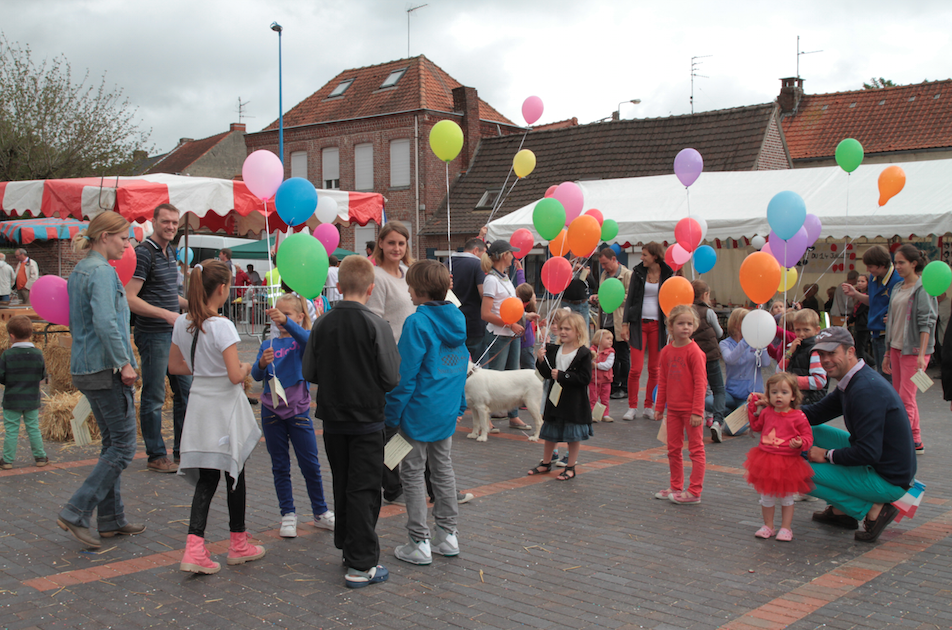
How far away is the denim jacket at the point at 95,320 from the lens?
456cm

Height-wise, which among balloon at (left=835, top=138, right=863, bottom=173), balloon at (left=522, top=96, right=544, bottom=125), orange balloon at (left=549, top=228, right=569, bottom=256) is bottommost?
orange balloon at (left=549, top=228, right=569, bottom=256)

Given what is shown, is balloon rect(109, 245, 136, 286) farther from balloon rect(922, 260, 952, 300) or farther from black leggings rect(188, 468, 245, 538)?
balloon rect(922, 260, 952, 300)

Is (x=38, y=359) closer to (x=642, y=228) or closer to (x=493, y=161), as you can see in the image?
(x=642, y=228)

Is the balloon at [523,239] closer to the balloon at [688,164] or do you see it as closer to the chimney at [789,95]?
the balloon at [688,164]

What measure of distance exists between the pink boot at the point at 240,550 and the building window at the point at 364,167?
28.7 m

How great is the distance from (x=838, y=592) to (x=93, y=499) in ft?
13.7

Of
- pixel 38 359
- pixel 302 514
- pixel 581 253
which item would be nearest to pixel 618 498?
pixel 302 514

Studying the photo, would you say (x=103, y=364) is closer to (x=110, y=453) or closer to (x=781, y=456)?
(x=110, y=453)

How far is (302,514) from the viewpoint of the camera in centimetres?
523

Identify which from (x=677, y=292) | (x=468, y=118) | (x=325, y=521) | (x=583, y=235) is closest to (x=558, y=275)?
(x=583, y=235)

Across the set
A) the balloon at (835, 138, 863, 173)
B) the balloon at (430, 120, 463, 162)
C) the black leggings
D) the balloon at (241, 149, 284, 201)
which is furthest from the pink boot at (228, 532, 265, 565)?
the balloon at (835, 138, 863, 173)

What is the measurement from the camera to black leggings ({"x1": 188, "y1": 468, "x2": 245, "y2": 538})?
4.09 metres

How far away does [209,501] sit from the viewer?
4.17 meters

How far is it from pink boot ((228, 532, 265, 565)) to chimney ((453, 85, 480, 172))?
2745 centimetres
